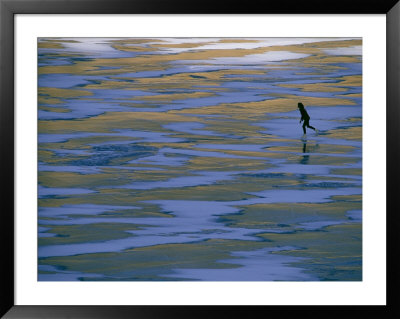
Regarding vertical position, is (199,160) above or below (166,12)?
below

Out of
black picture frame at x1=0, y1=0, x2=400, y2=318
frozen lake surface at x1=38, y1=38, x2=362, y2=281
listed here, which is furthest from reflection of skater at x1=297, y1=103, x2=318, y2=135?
black picture frame at x1=0, y1=0, x2=400, y2=318

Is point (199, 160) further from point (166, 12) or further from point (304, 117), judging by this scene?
point (166, 12)

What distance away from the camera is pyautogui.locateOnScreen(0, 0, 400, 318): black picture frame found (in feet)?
5.14

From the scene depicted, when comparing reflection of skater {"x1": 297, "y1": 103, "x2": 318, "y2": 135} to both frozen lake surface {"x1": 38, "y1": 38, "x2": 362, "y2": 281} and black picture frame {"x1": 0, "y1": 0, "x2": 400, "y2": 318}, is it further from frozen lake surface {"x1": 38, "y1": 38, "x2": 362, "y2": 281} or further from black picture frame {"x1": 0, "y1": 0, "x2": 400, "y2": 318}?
black picture frame {"x1": 0, "y1": 0, "x2": 400, "y2": 318}

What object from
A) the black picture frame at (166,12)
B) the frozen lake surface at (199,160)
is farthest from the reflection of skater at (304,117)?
the black picture frame at (166,12)

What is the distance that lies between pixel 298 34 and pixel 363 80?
244 mm

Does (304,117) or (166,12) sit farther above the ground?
(166,12)

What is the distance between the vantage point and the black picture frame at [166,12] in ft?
5.14

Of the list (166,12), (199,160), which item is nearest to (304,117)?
(199,160)

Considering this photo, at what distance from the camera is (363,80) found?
63.9 inches

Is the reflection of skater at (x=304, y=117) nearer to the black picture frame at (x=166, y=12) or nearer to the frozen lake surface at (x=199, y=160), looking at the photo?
the frozen lake surface at (x=199, y=160)

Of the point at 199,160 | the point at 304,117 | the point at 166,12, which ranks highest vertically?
the point at 166,12

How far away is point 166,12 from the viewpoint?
158 cm

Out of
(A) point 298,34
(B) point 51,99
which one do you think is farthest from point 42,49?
(A) point 298,34
